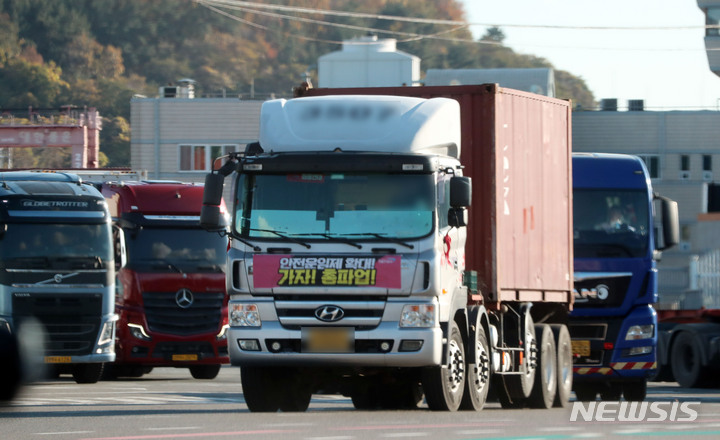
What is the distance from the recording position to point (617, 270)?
1752 centimetres

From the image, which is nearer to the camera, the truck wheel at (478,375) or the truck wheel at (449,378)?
the truck wheel at (449,378)

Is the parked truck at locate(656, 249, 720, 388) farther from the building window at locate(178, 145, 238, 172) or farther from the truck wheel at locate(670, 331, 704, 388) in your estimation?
the building window at locate(178, 145, 238, 172)

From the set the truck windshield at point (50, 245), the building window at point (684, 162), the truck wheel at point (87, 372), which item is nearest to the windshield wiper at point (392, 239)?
the truck windshield at point (50, 245)

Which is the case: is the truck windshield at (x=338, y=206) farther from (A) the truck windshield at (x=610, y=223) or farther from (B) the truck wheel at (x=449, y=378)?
(A) the truck windshield at (x=610, y=223)

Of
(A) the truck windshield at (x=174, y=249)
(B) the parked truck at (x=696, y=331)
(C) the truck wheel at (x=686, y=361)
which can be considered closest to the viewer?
(A) the truck windshield at (x=174, y=249)

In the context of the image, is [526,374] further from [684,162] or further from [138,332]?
[684,162]

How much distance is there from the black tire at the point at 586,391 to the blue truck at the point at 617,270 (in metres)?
0.85

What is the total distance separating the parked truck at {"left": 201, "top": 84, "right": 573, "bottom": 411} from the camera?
11.8 metres

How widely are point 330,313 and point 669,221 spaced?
7.02 metres

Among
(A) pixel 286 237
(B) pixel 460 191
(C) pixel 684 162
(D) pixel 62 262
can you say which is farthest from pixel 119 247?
(C) pixel 684 162

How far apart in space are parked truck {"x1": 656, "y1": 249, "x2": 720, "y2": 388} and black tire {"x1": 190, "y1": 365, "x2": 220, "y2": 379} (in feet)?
27.8

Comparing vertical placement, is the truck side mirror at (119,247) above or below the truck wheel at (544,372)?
above

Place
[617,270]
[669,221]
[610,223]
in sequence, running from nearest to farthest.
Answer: [669,221] < [617,270] < [610,223]

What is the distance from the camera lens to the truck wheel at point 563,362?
51.7 ft
